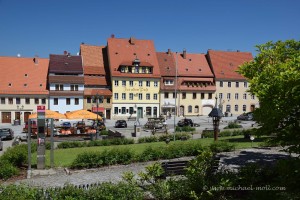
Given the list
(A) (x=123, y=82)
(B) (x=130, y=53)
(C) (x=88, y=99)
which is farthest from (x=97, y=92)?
(B) (x=130, y=53)

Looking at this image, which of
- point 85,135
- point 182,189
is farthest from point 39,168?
point 85,135

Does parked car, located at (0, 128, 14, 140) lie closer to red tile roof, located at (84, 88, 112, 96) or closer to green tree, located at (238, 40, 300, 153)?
red tile roof, located at (84, 88, 112, 96)

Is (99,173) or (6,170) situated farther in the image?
Answer: (99,173)

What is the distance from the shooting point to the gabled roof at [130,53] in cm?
5553

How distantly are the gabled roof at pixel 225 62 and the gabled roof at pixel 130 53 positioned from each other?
11.6 metres

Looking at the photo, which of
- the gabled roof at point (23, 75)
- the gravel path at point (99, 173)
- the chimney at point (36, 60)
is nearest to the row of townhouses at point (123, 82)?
the gabled roof at point (23, 75)

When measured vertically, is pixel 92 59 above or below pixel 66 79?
above

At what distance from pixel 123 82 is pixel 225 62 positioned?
20.8 m

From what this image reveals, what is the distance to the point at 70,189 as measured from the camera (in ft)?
31.3

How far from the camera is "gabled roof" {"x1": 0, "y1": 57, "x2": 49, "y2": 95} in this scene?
5069 centimetres

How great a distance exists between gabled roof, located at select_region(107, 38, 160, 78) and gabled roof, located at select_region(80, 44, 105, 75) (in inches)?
81.7

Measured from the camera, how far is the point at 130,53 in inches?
2276

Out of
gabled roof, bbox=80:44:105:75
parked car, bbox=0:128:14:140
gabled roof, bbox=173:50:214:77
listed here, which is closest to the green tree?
parked car, bbox=0:128:14:140

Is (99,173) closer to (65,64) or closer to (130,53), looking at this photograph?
(65,64)
